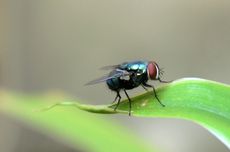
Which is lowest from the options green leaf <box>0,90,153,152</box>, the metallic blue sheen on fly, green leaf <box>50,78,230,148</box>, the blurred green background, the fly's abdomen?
the blurred green background

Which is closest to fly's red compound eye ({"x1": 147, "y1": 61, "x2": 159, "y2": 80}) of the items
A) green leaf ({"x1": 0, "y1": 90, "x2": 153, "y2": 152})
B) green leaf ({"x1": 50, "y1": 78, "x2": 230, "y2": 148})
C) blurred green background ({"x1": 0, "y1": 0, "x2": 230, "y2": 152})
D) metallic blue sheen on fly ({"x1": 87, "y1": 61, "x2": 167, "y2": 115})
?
metallic blue sheen on fly ({"x1": 87, "y1": 61, "x2": 167, "y2": 115})

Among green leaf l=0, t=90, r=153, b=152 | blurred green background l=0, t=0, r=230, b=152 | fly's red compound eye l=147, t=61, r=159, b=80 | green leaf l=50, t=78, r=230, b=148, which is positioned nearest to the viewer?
green leaf l=50, t=78, r=230, b=148

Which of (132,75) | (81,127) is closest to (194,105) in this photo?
(81,127)

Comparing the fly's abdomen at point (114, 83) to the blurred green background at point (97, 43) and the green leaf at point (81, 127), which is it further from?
the blurred green background at point (97, 43)

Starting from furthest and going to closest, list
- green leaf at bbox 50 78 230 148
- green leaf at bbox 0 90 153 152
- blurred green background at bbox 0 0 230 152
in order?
1. blurred green background at bbox 0 0 230 152
2. green leaf at bbox 0 90 153 152
3. green leaf at bbox 50 78 230 148

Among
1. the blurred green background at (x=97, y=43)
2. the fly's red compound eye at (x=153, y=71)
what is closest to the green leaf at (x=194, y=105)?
the fly's red compound eye at (x=153, y=71)

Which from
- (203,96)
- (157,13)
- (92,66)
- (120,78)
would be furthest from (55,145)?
(203,96)

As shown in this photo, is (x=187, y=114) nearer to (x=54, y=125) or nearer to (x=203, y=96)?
(x=203, y=96)

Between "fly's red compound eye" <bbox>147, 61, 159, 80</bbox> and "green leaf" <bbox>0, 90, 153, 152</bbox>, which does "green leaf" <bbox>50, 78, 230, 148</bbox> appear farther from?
"fly's red compound eye" <bbox>147, 61, 159, 80</bbox>
